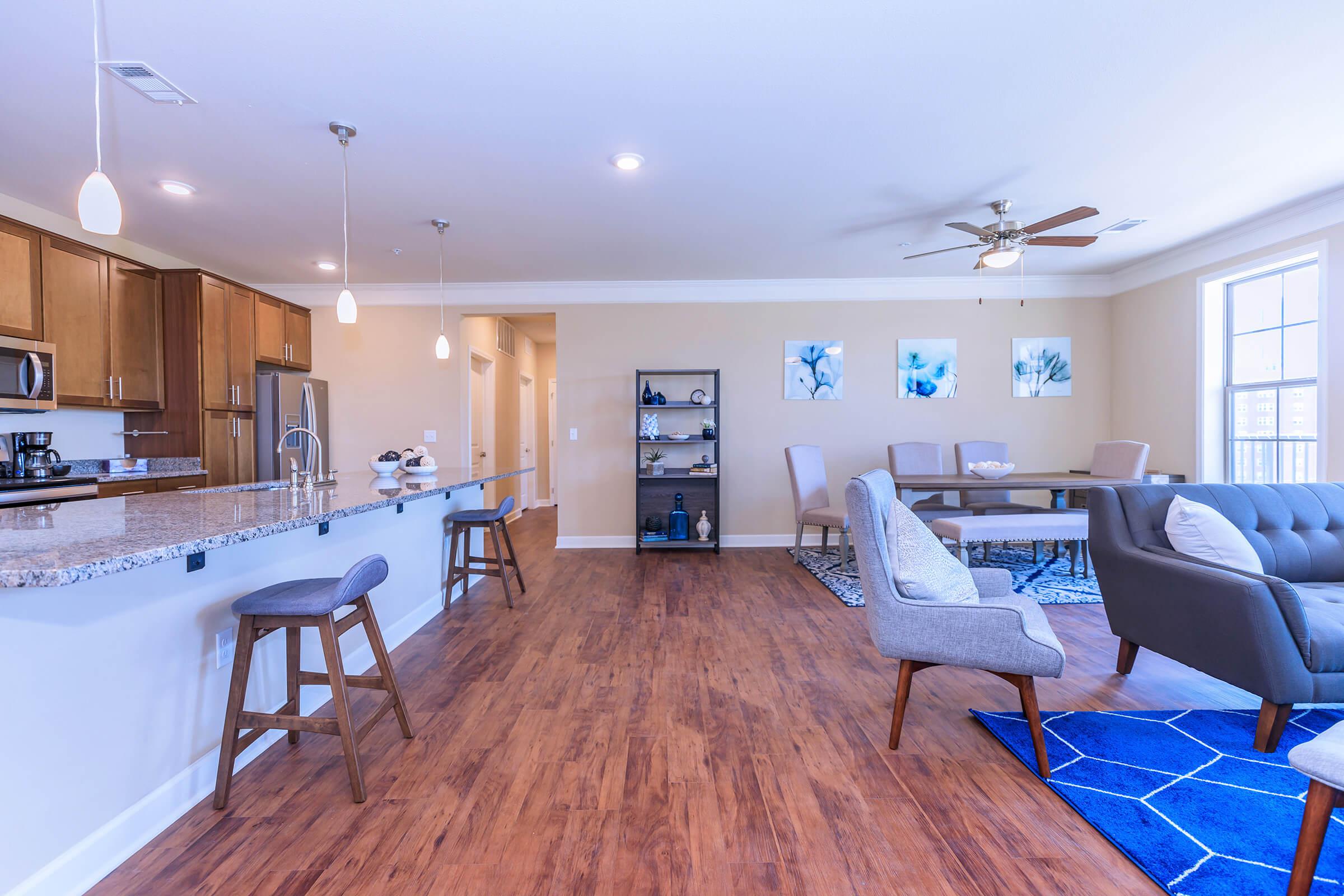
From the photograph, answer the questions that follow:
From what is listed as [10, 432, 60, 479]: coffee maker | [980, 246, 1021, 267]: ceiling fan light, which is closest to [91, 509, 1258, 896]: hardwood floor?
[980, 246, 1021, 267]: ceiling fan light

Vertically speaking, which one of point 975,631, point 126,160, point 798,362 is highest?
point 126,160

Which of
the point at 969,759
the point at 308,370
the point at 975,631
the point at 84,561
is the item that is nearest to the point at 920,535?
the point at 975,631

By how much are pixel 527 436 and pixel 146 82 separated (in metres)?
6.32

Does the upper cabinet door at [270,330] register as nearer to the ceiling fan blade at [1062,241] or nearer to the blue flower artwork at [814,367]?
the blue flower artwork at [814,367]

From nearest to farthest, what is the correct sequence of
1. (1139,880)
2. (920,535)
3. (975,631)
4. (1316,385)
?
(1139,880) → (975,631) → (920,535) → (1316,385)

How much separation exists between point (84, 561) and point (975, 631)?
2.30 meters

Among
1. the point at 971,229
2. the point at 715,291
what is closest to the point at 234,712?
the point at 971,229

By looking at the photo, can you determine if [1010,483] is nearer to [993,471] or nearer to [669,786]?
[993,471]

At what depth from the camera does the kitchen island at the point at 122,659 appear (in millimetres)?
1340

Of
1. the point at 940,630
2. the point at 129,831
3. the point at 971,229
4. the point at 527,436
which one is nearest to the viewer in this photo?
the point at 129,831

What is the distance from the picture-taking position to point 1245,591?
6.72 ft

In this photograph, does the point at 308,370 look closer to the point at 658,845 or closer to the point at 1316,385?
the point at 658,845

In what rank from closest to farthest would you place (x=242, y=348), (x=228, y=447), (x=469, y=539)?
(x=469, y=539) < (x=228, y=447) < (x=242, y=348)

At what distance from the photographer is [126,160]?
Answer: 3.11 metres
